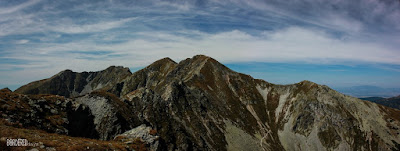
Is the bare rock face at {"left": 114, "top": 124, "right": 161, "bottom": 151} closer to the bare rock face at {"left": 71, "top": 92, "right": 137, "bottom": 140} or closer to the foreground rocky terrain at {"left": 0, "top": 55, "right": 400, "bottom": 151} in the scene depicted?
the bare rock face at {"left": 71, "top": 92, "right": 137, "bottom": 140}

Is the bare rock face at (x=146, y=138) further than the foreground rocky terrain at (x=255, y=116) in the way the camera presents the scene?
No

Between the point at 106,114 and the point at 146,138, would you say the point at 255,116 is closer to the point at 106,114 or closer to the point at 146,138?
the point at 106,114

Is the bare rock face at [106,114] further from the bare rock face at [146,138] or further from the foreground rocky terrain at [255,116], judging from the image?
the bare rock face at [146,138]

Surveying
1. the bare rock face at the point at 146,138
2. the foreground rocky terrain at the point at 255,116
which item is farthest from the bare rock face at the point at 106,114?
the bare rock face at the point at 146,138

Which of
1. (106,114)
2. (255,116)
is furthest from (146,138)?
(255,116)

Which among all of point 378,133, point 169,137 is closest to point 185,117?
point 169,137

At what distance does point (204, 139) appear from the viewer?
12038 cm

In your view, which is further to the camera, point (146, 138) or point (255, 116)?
point (255, 116)

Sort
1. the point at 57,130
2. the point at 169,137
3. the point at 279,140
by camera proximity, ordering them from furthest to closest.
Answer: the point at 279,140
the point at 169,137
the point at 57,130

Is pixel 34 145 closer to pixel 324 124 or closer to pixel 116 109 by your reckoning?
pixel 116 109

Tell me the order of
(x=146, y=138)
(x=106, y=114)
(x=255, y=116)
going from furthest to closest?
(x=255, y=116)
(x=106, y=114)
(x=146, y=138)

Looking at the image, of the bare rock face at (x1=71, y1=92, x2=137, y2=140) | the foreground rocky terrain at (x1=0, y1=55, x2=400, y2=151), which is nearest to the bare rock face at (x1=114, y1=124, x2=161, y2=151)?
the bare rock face at (x1=71, y1=92, x2=137, y2=140)

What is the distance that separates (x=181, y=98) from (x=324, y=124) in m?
108

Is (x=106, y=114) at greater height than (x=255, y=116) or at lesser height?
greater
